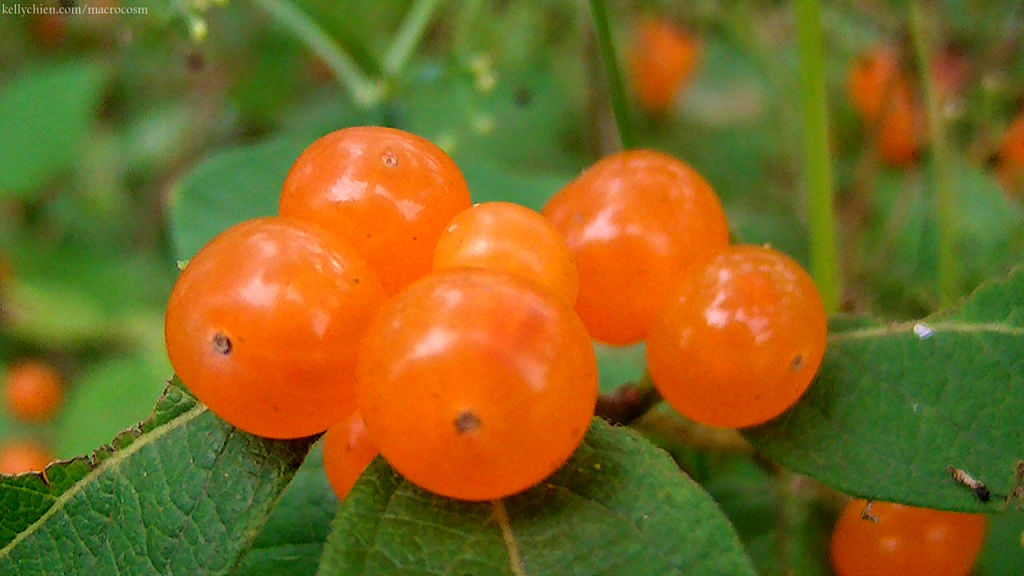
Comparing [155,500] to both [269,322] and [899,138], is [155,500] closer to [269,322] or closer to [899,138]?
[269,322]

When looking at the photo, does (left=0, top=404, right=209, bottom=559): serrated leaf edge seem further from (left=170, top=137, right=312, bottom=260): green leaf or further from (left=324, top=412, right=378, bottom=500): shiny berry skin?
(left=170, top=137, right=312, bottom=260): green leaf

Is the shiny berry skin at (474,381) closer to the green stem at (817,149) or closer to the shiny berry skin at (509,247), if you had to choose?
the shiny berry skin at (509,247)

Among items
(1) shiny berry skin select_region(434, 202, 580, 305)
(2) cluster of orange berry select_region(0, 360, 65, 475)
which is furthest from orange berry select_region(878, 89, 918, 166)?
(2) cluster of orange berry select_region(0, 360, 65, 475)

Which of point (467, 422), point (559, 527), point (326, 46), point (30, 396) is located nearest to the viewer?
Result: point (467, 422)

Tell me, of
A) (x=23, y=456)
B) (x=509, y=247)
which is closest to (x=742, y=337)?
(x=509, y=247)

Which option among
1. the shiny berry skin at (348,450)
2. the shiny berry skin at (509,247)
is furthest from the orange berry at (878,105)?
the shiny berry skin at (348,450)

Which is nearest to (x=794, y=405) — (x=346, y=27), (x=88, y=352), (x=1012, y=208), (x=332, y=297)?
(x=332, y=297)
